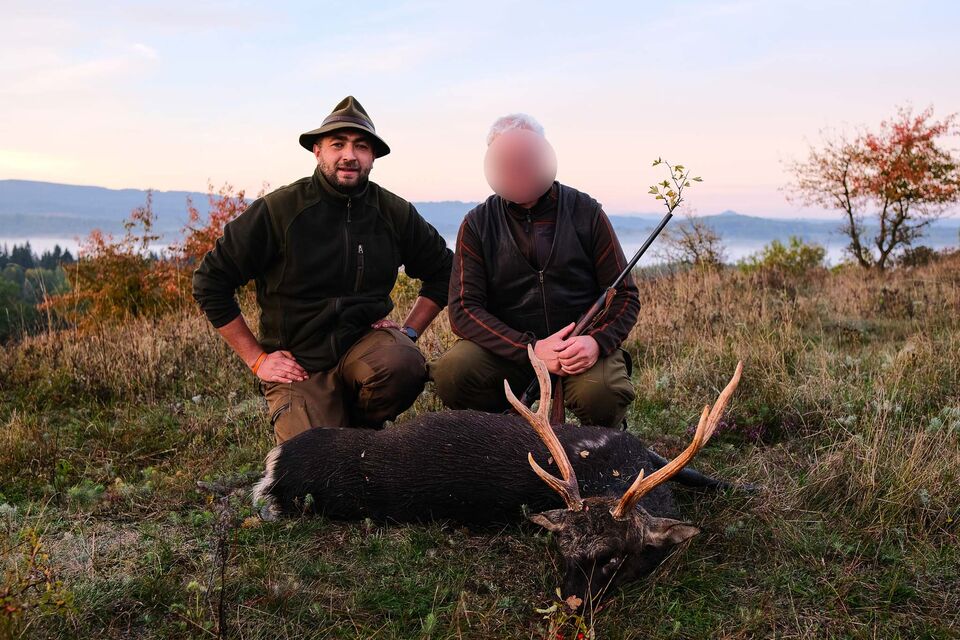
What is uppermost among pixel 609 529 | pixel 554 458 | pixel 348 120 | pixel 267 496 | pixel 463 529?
pixel 348 120

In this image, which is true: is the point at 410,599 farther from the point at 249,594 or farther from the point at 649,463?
the point at 649,463

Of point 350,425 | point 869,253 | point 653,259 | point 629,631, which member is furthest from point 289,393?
point 869,253

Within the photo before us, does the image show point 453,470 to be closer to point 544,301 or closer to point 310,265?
point 544,301

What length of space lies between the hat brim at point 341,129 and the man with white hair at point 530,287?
27.3 inches

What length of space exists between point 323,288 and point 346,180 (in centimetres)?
65

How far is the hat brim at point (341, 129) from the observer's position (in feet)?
14.4

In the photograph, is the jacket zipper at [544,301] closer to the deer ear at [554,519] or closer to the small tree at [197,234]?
the deer ear at [554,519]

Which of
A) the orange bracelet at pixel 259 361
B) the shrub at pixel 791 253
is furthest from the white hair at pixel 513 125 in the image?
the shrub at pixel 791 253

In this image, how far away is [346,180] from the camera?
14.7 feet

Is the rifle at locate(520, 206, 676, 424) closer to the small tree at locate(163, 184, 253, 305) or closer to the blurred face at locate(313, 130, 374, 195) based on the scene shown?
the blurred face at locate(313, 130, 374, 195)

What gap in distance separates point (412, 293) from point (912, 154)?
55.7ft

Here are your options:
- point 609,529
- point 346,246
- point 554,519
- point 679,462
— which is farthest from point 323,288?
point 679,462

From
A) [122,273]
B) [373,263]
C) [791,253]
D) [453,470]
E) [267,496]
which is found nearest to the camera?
[453,470]

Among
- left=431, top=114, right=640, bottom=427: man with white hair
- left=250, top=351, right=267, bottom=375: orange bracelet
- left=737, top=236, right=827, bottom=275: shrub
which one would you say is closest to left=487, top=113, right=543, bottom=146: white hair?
left=431, top=114, right=640, bottom=427: man with white hair
